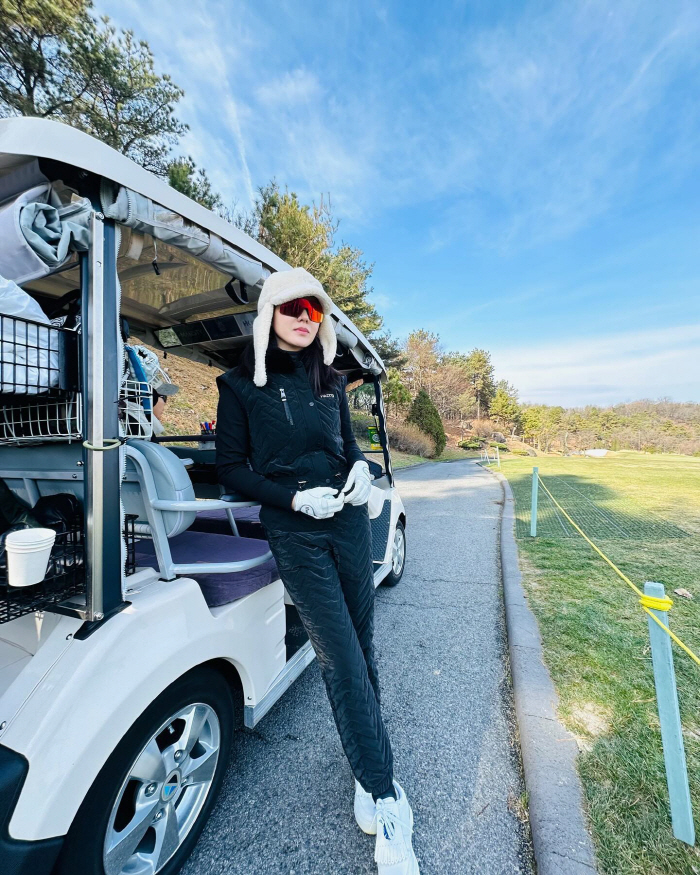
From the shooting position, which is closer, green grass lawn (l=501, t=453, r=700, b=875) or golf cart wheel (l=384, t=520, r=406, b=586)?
green grass lawn (l=501, t=453, r=700, b=875)

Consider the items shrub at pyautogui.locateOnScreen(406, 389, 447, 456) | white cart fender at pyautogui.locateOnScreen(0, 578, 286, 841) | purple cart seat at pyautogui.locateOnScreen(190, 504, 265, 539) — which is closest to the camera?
white cart fender at pyautogui.locateOnScreen(0, 578, 286, 841)

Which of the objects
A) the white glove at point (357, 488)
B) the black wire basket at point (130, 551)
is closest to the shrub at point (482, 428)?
the white glove at point (357, 488)

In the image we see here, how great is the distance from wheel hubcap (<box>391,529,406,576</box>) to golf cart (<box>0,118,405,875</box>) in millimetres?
2457

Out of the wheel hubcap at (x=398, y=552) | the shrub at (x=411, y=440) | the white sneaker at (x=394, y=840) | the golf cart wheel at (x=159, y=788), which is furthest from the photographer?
the shrub at (x=411, y=440)

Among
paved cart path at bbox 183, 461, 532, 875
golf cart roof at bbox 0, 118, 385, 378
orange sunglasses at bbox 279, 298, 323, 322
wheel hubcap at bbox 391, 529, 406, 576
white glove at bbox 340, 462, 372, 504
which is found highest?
golf cart roof at bbox 0, 118, 385, 378

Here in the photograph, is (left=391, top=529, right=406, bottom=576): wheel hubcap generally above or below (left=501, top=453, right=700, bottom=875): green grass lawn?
above

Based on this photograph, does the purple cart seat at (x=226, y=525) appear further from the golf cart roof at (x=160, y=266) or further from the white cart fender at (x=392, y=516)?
the golf cart roof at (x=160, y=266)

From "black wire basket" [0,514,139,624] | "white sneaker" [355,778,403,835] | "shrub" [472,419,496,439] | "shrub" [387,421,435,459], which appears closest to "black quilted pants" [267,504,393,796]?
"white sneaker" [355,778,403,835]

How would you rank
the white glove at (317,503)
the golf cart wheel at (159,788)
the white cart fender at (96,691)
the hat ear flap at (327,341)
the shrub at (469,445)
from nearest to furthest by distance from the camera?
1. the white cart fender at (96,691)
2. the golf cart wheel at (159,788)
3. the white glove at (317,503)
4. the hat ear flap at (327,341)
5. the shrub at (469,445)

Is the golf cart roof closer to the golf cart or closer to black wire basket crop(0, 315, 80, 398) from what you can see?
the golf cart

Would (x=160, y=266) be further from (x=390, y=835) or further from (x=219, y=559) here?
(x=390, y=835)

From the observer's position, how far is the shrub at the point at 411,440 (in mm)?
25484

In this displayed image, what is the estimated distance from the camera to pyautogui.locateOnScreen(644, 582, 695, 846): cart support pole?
1.53 metres

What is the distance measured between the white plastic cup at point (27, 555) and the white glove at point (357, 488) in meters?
1.02
